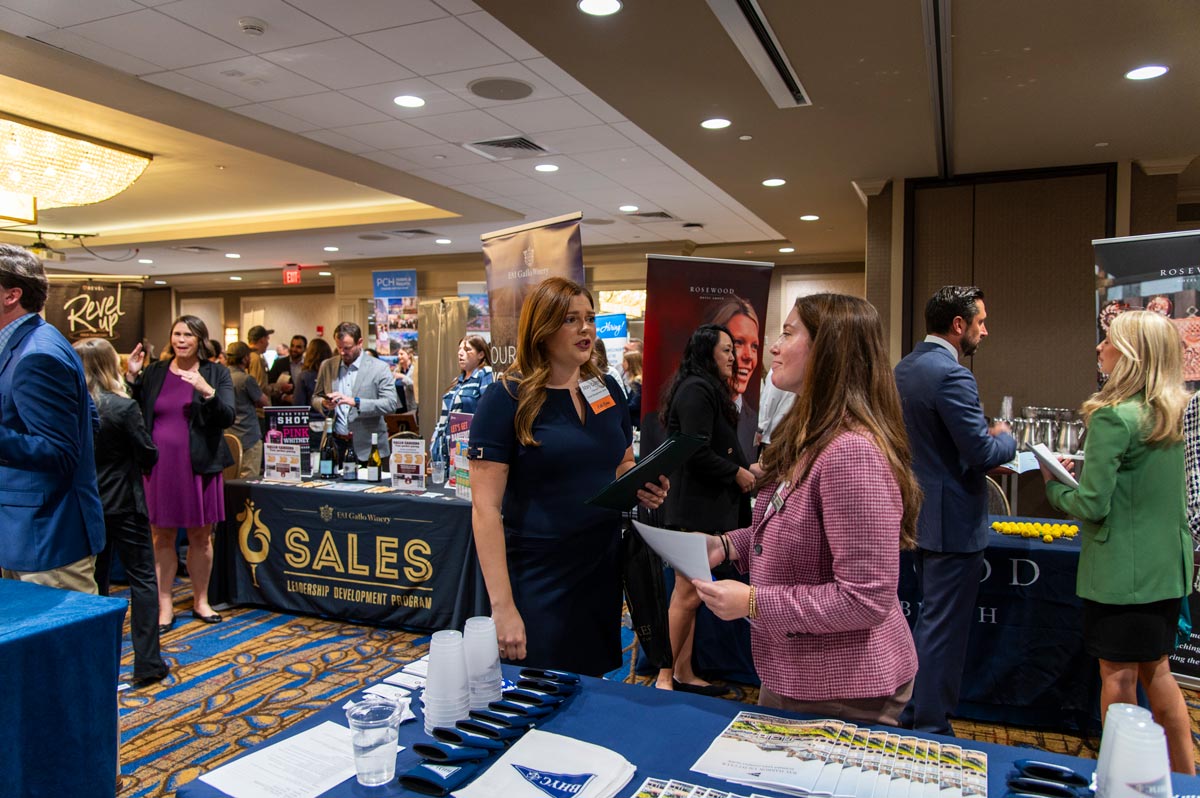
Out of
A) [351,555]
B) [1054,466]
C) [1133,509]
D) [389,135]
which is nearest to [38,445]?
[351,555]

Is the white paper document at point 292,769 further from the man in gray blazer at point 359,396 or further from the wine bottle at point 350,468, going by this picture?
the man in gray blazer at point 359,396

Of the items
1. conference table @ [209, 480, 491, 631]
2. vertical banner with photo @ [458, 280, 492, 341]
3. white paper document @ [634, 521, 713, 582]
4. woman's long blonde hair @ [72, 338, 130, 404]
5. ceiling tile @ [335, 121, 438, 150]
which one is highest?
ceiling tile @ [335, 121, 438, 150]

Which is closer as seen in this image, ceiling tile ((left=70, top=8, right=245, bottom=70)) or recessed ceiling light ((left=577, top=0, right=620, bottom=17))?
recessed ceiling light ((left=577, top=0, right=620, bottom=17))

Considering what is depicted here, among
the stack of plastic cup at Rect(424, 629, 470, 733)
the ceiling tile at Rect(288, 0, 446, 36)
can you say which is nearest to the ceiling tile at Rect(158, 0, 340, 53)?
the ceiling tile at Rect(288, 0, 446, 36)

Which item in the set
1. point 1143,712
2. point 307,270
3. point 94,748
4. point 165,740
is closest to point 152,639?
point 165,740

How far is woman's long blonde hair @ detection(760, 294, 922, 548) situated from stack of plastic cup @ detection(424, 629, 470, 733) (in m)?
0.65

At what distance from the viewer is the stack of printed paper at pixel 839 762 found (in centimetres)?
109

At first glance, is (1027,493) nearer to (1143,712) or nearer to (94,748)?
(1143,712)

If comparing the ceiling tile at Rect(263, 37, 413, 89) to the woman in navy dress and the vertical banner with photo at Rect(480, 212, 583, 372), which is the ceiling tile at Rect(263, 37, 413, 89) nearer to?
the vertical banner with photo at Rect(480, 212, 583, 372)

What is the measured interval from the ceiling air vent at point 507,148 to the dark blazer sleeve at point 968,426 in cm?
389

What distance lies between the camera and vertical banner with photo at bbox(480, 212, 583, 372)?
10.4ft

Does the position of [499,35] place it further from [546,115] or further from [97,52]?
[97,52]

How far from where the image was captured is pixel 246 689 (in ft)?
10.9

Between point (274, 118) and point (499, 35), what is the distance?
7.09 feet
